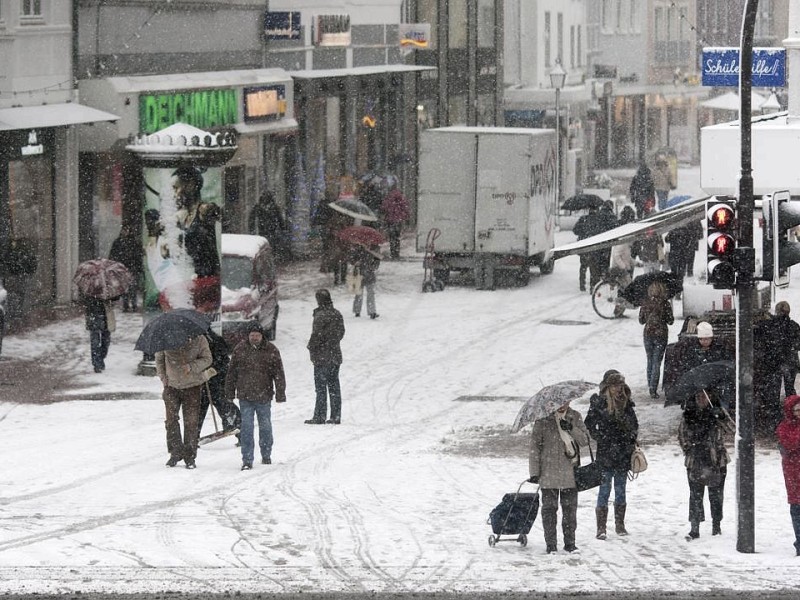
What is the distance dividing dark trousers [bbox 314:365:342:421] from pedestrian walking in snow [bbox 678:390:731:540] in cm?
692

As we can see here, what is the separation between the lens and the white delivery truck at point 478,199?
35.8 m

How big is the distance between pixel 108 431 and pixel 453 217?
15.9 m

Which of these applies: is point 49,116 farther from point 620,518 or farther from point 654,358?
point 620,518

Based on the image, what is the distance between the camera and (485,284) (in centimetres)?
3594

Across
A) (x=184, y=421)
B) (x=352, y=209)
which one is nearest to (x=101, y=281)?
(x=184, y=421)

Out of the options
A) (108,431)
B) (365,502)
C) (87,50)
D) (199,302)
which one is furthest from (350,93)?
(365,502)

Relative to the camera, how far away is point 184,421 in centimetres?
1888

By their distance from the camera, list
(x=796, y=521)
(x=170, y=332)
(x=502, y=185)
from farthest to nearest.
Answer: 1. (x=502, y=185)
2. (x=170, y=332)
3. (x=796, y=521)

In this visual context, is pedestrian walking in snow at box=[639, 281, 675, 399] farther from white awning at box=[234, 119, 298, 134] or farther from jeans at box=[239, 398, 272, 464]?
white awning at box=[234, 119, 298, 134]

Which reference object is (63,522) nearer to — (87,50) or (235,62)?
(87,50)

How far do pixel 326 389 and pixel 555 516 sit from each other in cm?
730

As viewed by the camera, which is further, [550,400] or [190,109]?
[190,109]

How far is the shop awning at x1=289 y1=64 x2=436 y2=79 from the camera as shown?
42938 millimetres

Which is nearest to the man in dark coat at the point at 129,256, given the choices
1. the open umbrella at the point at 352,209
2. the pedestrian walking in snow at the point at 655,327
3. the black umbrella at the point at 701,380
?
the open umbrella at the point at 352,209
